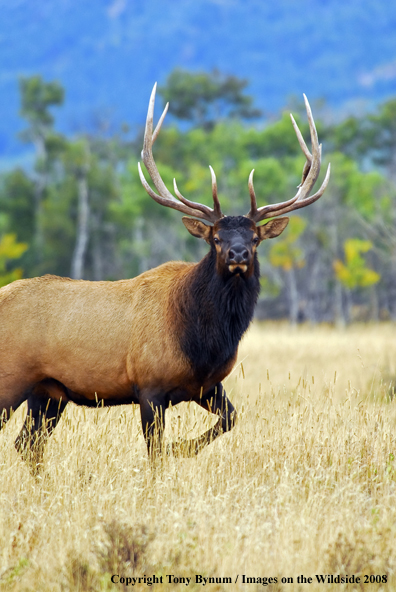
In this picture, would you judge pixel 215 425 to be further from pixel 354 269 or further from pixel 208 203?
pixel 208 203

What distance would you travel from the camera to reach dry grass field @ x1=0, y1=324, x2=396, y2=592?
4000 mm

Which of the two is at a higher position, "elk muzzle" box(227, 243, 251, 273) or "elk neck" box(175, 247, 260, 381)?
"elk muzzle" box(227, 243, 251, 273)

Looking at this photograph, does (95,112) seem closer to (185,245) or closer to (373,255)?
(185,245)

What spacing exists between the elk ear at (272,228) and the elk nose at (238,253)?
0.65m

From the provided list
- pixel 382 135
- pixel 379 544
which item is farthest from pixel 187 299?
pixel 382 135

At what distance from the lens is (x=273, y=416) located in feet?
21.1

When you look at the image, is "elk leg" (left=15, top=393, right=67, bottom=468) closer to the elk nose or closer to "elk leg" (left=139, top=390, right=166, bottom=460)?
"elk leg" (left=139, top=390, right=166, bottom=460)

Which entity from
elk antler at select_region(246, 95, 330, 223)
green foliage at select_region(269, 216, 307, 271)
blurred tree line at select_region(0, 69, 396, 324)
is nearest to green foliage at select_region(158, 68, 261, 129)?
blurred tree line at select_region(0, 69, 396, 324)

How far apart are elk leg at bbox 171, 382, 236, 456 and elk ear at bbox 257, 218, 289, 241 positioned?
1.26 metres

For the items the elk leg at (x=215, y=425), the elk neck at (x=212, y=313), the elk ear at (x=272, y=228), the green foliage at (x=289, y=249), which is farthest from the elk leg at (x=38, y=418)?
the green foliage at (x=289, y=249)

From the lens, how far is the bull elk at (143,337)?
5.78 meters

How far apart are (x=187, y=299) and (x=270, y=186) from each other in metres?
31.3

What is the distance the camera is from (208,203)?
36.1m

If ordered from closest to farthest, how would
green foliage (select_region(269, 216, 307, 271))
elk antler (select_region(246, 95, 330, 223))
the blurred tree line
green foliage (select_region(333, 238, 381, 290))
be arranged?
elk antler (select_region(246, 95, 330, 223)) < green foliage (select_region(269, 216, 307, 271)) < green foliage (select_region(333, 238, 381, 290)) < the blurred tree line
